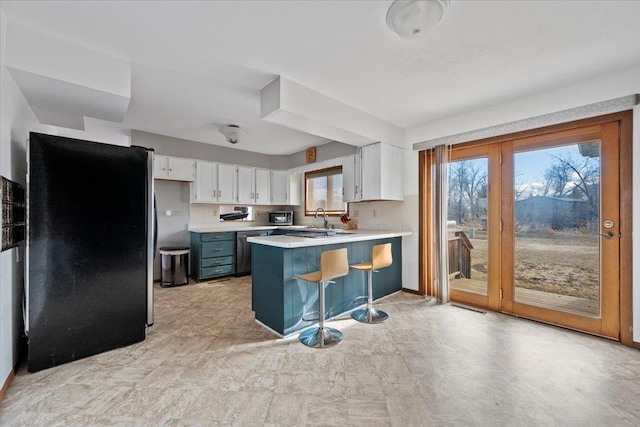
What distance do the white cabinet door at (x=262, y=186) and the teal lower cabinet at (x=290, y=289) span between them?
2807 mm

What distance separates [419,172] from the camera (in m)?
3.95

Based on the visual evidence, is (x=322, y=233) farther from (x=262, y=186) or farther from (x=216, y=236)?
(x=262, y=186)

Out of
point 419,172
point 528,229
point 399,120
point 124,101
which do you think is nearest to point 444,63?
point 399,120

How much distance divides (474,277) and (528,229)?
0.85 meters

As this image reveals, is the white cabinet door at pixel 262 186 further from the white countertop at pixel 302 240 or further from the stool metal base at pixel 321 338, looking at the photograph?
the stool metal base at pixel 321 338

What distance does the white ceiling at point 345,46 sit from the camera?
1.75 meters

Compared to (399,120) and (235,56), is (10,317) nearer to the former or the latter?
(235,56)

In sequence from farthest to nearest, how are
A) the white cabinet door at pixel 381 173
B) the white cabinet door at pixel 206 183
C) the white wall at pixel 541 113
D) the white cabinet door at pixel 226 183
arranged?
1. the white cabinet door at pixel 226 183
2. the white cabinet door at pixel 206 183
3. the white cabinet door at pixel 381 173
4. the white wall at pixel 541 113

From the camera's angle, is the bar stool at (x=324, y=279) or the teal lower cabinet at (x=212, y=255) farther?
the teal lower cabinet at (x=212, y=255)

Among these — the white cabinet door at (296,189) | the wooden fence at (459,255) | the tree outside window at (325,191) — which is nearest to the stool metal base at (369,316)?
the wooden fence at (459,255)

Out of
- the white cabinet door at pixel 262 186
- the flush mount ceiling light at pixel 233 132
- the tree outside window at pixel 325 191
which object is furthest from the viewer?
the white cabinet door at pixel 262 186

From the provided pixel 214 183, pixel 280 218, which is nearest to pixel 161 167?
pixel 214 183

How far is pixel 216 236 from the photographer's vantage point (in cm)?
470

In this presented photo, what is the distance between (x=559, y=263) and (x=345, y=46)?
9.99 feet
